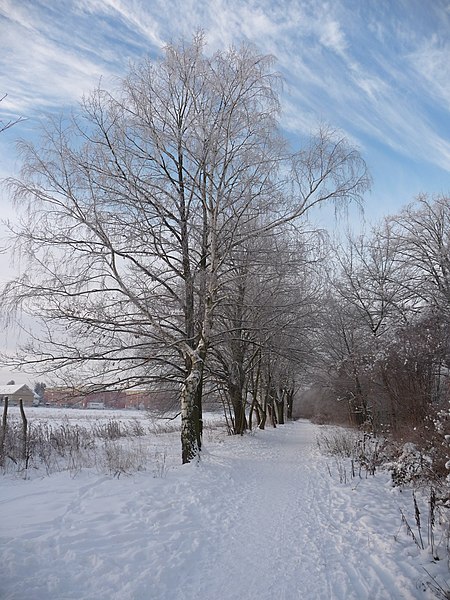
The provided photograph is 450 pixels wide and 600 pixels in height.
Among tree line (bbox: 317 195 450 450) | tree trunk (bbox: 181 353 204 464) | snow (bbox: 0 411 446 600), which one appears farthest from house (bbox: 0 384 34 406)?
snow (bbox: 0 411 446 600)

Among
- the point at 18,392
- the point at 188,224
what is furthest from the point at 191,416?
the point at 18,392

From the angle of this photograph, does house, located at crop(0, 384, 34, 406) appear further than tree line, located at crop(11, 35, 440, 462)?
Yes

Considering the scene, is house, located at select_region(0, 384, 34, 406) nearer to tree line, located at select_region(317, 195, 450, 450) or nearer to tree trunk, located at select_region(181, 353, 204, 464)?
tree line, located at select_region(317, 195, 450, 450)

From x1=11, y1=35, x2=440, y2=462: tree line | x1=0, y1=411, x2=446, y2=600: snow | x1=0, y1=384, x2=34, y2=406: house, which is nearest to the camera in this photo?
x1=0, y1=411, x2=446, y2=600: snow

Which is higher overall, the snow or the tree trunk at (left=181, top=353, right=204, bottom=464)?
the tree trunk at (left=181, top=353, right=204, bottom=464)

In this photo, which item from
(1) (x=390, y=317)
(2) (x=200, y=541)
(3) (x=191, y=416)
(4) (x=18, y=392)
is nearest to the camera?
(2) (x=200, y=541)

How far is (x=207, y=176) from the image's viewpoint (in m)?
10.4

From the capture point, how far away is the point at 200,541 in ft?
16.2

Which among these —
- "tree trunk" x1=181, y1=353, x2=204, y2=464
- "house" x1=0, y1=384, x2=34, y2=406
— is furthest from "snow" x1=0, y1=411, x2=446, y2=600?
"house" x1=0, y1=384, x2=34, y2=406

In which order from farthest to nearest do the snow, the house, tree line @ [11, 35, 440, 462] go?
1. the house
2. tree line @ [11, 35, 440, 462]
3. the snow

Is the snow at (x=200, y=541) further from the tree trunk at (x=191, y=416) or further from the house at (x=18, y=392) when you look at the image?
the house at (x=18, y=392)

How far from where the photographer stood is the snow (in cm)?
376

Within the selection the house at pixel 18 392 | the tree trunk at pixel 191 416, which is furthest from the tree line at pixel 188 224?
the house at pixel 18 392

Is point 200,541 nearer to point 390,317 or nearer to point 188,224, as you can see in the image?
point 188,224
